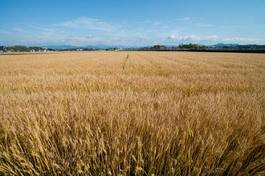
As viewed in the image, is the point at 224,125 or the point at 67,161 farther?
the point at 224,125

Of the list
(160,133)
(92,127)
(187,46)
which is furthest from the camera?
(187,46)

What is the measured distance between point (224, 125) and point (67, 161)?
1446 millimetres

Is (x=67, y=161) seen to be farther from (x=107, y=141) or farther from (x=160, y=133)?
(x=160, y=133)

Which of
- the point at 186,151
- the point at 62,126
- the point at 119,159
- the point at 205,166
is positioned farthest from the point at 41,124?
the point at 205,166

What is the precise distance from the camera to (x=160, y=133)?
191 centimetres

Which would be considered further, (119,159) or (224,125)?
(224,125)

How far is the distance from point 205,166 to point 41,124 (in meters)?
1.51

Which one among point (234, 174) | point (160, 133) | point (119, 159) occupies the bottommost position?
point (234, 174)

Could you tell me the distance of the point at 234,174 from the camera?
182 cm

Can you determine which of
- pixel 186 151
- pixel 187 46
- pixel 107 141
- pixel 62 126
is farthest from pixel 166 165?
pixel 187 46

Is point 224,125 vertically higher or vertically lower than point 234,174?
higher

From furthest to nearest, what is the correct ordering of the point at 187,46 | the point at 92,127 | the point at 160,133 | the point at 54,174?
the point at 187,46 < the point at 92,127 < the point at 160,133 < the point at 54,174

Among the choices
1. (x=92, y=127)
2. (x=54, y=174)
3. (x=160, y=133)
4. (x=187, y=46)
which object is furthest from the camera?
(x=187, y=46)

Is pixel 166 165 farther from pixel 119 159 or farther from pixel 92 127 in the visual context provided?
pixel 92 127
